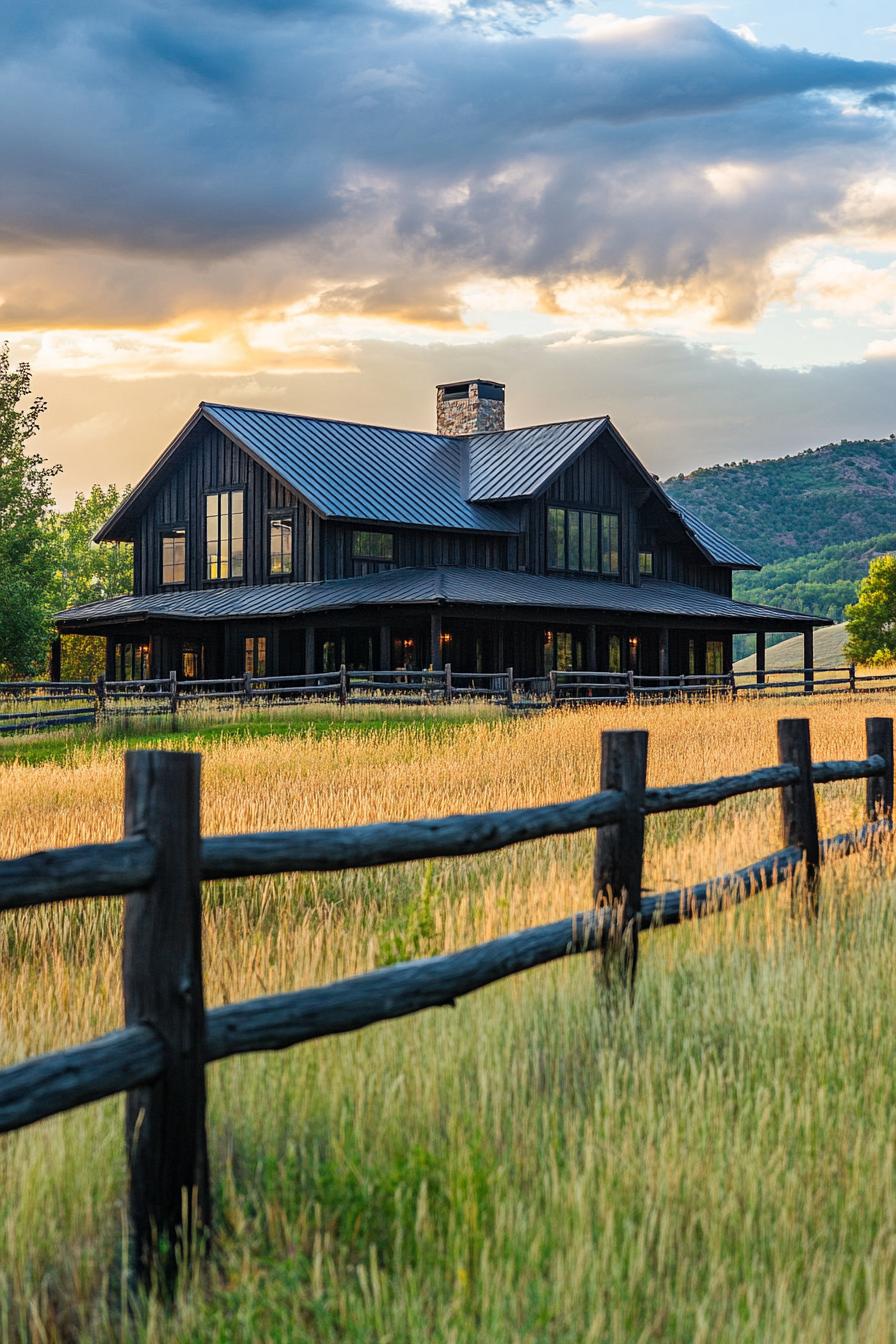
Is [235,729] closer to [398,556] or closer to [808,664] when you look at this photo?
[398,556]

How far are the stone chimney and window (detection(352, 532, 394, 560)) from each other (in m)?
9.44

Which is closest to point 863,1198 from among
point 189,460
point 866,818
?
point 866,818

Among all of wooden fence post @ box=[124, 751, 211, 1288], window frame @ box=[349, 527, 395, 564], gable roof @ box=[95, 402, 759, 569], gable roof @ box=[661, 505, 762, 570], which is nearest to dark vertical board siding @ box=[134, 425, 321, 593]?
gable roof @ box=[95, 402, 759, 569]

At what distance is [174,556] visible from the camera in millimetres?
45062

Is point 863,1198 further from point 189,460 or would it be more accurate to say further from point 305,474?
point 189,460

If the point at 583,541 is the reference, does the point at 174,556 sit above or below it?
below

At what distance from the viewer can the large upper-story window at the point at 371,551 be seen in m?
41.4

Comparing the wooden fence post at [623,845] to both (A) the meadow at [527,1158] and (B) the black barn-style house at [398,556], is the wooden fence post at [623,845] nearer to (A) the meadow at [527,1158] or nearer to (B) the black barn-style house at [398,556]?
(A) the meadow at [527,1158]

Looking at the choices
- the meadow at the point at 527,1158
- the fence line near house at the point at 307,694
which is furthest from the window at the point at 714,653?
the meadow at the point at 527,1158

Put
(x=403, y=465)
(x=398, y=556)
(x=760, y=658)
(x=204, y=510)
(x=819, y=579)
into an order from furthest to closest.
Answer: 1. (x=819, y=579)
2. (x=760, y=658)
3. (x=403, y=465)
4. (x=204, y=510)
5. (x=398, y=556)

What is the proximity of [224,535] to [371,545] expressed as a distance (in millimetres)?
4820

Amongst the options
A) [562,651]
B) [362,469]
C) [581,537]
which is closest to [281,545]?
[362,469]

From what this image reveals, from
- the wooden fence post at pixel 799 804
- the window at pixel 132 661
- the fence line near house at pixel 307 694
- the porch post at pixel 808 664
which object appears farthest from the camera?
the window at pixel 132 661

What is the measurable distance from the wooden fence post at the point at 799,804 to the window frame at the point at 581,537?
35592 millimetres
